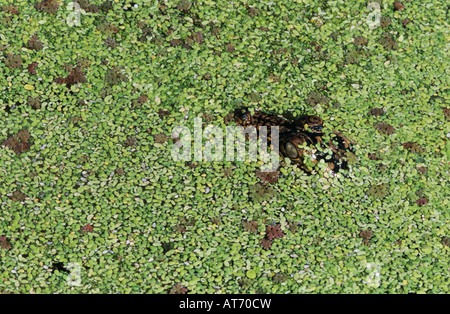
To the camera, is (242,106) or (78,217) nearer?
(78,217)

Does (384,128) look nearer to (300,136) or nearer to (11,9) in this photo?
(300,136)

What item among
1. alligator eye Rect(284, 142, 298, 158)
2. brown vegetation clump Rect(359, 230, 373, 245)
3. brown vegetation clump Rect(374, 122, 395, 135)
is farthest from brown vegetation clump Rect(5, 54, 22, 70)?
brown vegetation clump Rect(359, 230, 373, 245)

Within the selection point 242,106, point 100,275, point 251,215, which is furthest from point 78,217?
point 242,106

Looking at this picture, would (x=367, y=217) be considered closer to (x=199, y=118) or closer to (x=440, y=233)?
(x=440, y=233)

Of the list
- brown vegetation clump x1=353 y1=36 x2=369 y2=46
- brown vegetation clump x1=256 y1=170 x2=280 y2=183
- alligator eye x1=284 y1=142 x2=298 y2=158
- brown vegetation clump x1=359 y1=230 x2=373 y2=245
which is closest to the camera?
brown vegetation clump x1=359 y1=230 x2=373 y2=245

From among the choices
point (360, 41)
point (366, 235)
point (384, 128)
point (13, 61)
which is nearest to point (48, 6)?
point (13, 61)

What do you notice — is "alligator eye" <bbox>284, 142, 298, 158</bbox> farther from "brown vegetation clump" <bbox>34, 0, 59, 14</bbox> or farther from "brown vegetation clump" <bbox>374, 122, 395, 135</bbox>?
"brown vegetation clump" <bbox>34, 0, 59, 14</bbox>

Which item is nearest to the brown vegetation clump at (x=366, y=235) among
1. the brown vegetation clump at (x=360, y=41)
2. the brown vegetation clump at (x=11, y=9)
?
the brown vegetation clump at (x=360, y=41)
